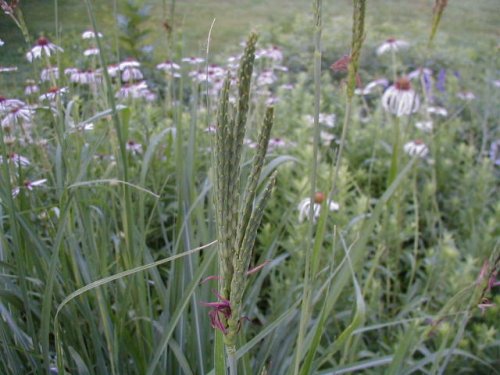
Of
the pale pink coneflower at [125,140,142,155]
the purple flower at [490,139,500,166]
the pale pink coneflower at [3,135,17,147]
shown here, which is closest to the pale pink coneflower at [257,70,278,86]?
the pale pink coneflower at [125,140,142,155]

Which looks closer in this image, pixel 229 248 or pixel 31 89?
pixel 229 248

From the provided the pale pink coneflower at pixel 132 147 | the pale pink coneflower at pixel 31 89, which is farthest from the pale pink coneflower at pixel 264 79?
the pale pink coneflower at pixel 31 89

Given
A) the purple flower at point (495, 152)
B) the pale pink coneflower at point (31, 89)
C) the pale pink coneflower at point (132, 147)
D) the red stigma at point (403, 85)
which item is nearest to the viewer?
the pale pink coneflower at point (31, 89)

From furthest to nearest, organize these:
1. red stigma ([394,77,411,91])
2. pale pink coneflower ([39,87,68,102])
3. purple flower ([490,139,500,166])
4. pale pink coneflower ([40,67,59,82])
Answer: purple flower ([490,139,500,166]) < red stigma ([394,77,411,91]) < pale pink coneflower ([40,67,59,82]) < pale pink coneflower ([39,87,68,102])

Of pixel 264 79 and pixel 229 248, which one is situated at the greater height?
pixel 229 248

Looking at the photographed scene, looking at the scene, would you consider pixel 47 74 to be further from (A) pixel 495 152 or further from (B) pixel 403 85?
(A) pixel 495 152

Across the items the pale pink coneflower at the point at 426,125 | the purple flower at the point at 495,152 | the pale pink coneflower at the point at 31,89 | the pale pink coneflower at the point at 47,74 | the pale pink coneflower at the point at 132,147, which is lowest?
the purple flower at the point at 495,152

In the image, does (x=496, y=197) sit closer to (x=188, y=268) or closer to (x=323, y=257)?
(x=323, y=257)

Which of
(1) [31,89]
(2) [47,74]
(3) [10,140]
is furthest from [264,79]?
(3) [10,140]

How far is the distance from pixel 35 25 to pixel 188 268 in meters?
1.21

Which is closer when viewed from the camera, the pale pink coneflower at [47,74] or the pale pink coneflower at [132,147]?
the pale pink coneflower at [47,74]

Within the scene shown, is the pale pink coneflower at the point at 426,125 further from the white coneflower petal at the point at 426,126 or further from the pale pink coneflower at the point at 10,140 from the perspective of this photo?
the pale pink coneflower at the point at 10,140

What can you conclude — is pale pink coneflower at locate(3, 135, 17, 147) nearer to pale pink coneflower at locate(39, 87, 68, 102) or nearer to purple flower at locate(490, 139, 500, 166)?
pale pink coneflower at locate(39, 87, 68, 102)

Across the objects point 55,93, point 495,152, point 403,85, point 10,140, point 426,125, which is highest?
point 55,93
